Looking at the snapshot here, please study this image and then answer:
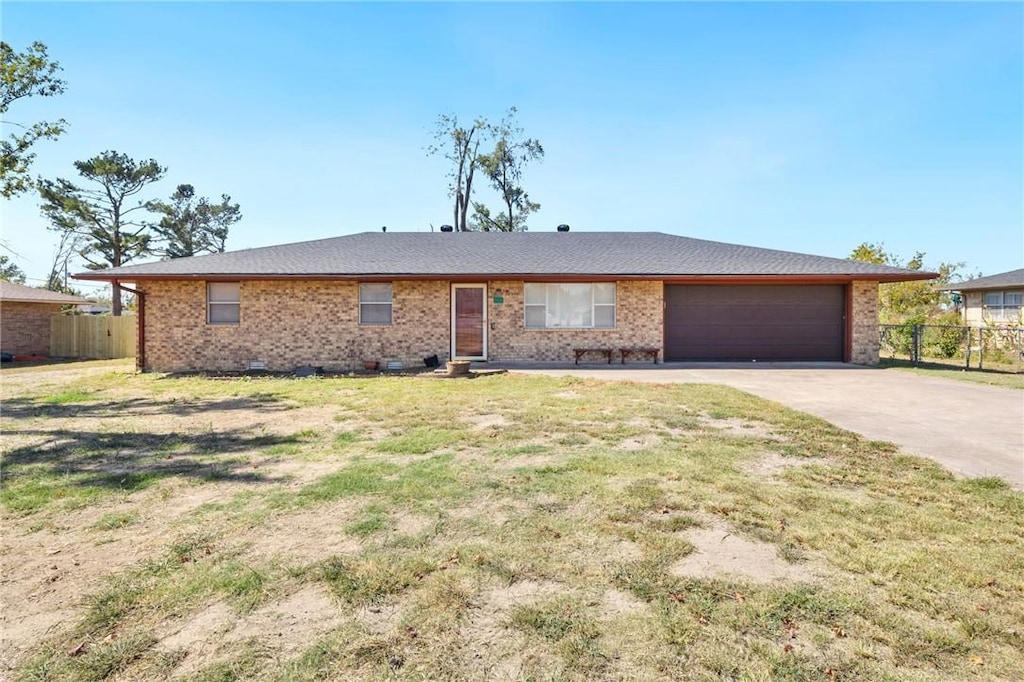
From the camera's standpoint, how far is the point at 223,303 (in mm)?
14383

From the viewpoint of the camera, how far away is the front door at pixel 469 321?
1459 cm

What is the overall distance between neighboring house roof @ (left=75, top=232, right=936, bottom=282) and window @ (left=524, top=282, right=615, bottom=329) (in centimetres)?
66

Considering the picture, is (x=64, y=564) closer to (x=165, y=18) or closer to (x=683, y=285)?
(x=165, y=18)

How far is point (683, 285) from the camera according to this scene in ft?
48.8

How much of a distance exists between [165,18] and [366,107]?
19.5 feet

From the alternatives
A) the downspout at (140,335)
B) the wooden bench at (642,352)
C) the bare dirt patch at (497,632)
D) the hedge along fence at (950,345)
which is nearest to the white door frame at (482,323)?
the wooden bench at (642,352)

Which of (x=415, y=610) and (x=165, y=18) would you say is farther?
(x=165, y=18)

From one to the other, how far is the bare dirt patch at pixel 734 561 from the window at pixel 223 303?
1472 centimetres

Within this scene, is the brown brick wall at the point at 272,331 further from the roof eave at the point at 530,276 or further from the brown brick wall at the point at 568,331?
the brown brick wall at the point at 568,331

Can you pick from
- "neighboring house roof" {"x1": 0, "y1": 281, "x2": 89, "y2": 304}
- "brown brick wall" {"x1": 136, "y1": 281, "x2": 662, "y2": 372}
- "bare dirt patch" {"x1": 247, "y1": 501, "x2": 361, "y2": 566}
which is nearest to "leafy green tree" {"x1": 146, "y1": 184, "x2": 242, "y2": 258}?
"neighboring house roof" {"x1": 0, "y1": 281, "x2": 89, "y2": 304}

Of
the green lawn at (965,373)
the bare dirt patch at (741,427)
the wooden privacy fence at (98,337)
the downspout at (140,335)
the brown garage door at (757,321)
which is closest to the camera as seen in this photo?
the bare dirt patch at (741,427)

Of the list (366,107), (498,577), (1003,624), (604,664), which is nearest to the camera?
(604,664)

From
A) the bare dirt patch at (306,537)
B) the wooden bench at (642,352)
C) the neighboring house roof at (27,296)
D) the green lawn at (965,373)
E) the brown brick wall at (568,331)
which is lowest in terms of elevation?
the bare dirt patch at (306,537)

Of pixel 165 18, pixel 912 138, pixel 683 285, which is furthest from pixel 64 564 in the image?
pixel 912 138
